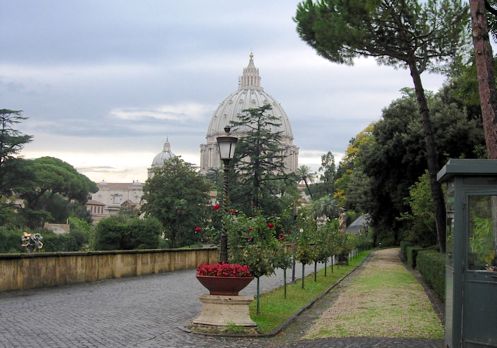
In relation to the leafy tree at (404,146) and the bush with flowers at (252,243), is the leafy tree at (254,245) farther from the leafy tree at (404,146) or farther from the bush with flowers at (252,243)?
the leafy tree at (404,146)

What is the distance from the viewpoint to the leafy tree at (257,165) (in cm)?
5659

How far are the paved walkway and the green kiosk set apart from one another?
207cm

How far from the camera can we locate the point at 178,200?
57.7m

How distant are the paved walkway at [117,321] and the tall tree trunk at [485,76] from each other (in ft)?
14.6

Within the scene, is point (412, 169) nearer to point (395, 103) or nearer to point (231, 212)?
point (395, 103)

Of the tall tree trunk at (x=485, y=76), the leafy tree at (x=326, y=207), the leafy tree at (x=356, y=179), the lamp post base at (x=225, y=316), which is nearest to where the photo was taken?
the lamp post base at (x=225, y=316)

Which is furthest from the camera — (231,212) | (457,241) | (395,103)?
(395,103)

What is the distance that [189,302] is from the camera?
14.7 m

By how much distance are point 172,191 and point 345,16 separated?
40780 mm

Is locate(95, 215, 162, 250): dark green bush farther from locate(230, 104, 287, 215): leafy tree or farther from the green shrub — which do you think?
locate(230, 104, 287, 215): leafy tree

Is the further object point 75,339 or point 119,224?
point 119,224

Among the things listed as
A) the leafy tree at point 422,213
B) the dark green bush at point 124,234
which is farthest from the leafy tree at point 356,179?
the dark green bush at point 124,234

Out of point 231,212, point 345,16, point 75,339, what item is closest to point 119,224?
point 345,16

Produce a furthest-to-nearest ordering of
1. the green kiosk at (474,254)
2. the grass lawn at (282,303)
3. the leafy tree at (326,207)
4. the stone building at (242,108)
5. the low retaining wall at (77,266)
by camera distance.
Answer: the stone building at (242,108) → the leafy tree at (326,207) → the low retaining wall at (77,266) → the grass lawn at (282,303) → the green kiosk at (474,254)
